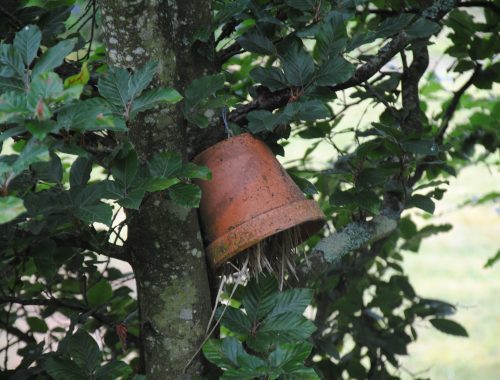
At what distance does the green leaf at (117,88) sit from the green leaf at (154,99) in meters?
0.02

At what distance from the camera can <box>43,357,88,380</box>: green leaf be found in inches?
45.3

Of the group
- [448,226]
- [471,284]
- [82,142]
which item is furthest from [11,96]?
[471,284]

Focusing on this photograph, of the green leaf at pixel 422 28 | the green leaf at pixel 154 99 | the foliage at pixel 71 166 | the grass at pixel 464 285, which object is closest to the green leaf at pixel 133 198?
the foliage at pixel 71 166

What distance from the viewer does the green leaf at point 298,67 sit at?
1.22 meters

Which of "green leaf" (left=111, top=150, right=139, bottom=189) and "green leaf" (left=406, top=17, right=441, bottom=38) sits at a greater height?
"green leaf" (left=406, top=17, right=441, bottom=38)

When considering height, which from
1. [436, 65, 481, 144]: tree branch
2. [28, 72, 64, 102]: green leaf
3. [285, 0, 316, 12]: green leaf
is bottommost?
[436, 65, 481, 144]: tree branch

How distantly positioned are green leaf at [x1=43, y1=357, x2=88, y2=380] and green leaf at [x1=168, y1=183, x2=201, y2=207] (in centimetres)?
32

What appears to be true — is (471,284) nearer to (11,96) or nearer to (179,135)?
(179,135)

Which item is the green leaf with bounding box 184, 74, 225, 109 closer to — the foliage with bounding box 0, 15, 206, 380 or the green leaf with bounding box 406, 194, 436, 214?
the foliage with bounding box 0, 15, 206, 380

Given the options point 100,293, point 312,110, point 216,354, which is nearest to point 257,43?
point 312,110

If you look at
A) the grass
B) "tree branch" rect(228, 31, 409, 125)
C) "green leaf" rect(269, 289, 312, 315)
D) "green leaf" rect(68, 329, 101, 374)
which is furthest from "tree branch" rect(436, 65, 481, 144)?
the grass

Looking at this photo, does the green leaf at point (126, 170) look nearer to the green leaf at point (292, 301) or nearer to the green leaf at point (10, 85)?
the green leaf at point (10, 85)

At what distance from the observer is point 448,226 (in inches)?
83.7

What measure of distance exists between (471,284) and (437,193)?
3637 mm
